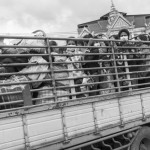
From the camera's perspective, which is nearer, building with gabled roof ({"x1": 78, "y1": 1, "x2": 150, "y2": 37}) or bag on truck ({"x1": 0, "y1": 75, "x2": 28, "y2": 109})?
bag on truck ({"x1": 0, "y1": 75, "x2": 28, "y2": 109})

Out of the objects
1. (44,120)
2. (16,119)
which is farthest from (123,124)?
(16,119)

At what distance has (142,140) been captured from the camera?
14.5ft

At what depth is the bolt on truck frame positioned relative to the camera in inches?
114

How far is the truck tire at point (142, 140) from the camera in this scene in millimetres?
4191

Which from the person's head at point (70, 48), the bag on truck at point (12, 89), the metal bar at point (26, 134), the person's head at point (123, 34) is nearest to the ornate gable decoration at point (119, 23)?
the person's head at point (123, 34)

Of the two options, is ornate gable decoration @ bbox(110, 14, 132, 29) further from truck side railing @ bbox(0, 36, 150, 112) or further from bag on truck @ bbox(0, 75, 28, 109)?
bag on truck @ bbox(0, 75, 28, 109)

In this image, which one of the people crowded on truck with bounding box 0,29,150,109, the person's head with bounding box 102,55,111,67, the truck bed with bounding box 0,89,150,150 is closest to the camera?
the truck bed with bounding box 0,89,150,150

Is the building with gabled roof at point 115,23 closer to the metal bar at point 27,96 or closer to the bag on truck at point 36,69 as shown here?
the bag on truck at point 36,69

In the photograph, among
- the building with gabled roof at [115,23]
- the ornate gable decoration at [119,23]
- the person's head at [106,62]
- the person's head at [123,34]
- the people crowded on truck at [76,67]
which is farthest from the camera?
the ornate gable decoration at [119,23]

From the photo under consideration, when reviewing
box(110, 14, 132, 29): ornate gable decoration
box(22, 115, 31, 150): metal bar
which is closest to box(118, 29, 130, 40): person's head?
box(22, 115, 31, 150): metal bar

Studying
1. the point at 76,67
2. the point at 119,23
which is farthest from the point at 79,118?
the point at 119,23

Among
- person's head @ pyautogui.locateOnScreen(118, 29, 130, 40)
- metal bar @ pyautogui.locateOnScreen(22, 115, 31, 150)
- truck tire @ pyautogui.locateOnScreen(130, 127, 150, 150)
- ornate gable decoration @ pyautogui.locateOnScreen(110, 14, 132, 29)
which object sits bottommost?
truck tire @ pyautogui.locateOnScreen(130, 127, 150, 150)

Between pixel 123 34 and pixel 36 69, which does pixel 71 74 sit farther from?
pixel 123 34

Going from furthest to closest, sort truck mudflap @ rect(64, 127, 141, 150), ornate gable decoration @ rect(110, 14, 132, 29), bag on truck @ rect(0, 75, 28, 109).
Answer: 1. ornate gable decoration @ rect(110, 14, 132, 29)
2. truck mudflap @ rect(64, 127, 141, 150)
3. bag on truck @ rect(0, 75, 28, 109)
